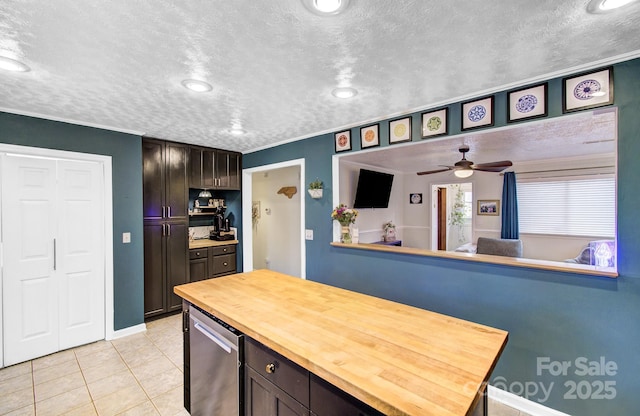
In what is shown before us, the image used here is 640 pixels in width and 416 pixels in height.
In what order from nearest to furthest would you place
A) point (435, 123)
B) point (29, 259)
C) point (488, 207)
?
1. point (435, 123)
2. point (29, 259)
3. point (488, 207)

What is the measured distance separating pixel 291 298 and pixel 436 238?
559 cm

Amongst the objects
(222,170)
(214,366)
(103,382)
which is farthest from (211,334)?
(222,170)

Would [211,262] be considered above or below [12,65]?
below

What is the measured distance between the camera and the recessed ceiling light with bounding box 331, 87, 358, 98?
217cm

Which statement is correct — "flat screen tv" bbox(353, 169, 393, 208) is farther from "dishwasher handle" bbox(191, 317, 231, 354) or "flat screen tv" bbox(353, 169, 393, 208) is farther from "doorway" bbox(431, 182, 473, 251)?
"dishwasher handle" bbox(191, 317, 231, 354)

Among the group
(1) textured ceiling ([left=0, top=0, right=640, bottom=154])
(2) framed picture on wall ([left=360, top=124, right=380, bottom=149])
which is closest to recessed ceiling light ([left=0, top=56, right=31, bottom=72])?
(1) textured ceiling ([left=0, top=0, right=640, bottom=154])

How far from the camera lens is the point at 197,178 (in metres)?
4.14

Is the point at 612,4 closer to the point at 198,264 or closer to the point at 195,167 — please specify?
the point at 195,167

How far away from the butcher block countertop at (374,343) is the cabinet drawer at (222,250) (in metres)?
2.62

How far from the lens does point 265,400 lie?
135 cm

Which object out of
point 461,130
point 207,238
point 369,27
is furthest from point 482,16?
point 207,238

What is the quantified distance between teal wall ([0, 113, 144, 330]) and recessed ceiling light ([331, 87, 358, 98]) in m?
2.59

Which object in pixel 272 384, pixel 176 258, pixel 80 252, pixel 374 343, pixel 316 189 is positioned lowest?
pixel 272 384

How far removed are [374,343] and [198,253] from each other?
3.62 metres
